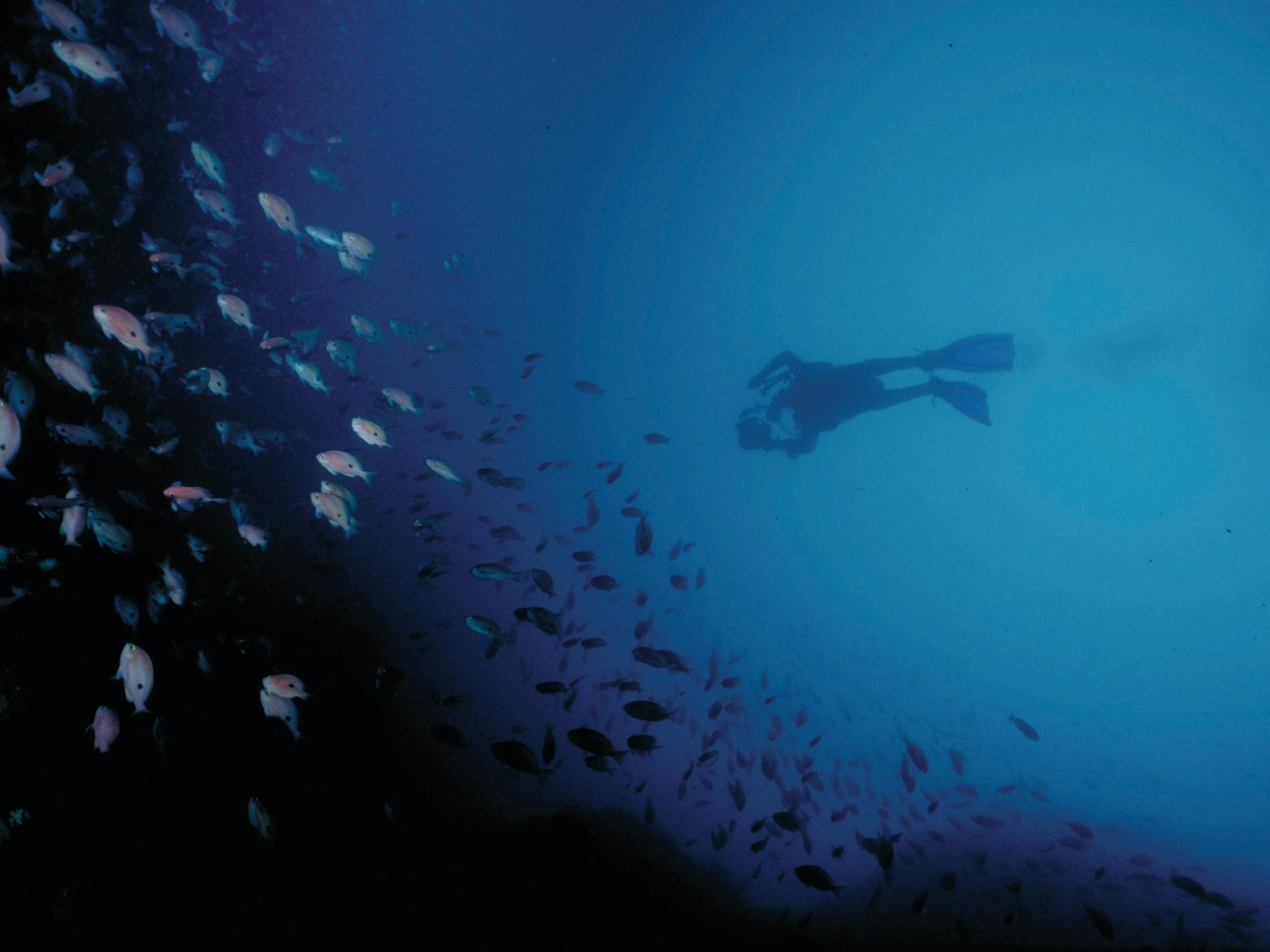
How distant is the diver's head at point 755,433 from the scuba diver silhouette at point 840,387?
0.06 ft

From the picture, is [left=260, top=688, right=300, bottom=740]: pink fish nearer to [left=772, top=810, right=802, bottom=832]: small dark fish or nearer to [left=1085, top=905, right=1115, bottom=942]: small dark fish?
[left=772, top=810, right=802, bottom=832]: small dark fish

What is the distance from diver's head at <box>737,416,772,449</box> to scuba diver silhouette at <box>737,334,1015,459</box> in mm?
18

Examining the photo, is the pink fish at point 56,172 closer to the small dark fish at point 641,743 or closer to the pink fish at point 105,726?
the pink fish at point 105,726

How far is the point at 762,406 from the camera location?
14.8 meters

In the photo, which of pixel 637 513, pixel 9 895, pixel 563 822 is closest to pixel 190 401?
pixel 9 895

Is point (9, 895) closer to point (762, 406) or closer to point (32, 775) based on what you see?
point (32, 775)

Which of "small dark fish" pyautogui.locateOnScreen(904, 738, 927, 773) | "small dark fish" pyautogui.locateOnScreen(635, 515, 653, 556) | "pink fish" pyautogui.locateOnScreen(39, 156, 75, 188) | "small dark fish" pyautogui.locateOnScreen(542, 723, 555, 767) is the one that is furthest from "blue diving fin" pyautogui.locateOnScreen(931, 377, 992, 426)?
"pink fish" pyautogui.locateOnScreen(39, 156, 75, 188)

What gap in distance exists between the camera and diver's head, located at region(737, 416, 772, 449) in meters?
14.2

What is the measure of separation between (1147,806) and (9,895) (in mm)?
41409

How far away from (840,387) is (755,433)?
2.89 m

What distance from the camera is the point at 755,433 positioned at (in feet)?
46.7

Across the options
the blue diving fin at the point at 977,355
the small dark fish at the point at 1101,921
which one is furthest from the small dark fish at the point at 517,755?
the blue diving fin at the point at 977,355

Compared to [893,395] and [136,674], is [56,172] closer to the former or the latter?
[136,674]

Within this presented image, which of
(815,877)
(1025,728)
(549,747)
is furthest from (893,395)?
(549,747)
